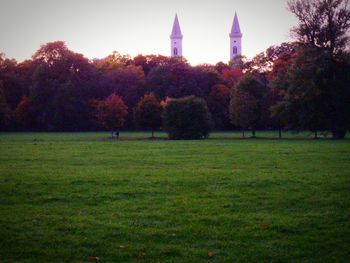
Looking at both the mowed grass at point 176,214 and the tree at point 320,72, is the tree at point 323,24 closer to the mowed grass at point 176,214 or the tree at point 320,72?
the tree at point 320,72

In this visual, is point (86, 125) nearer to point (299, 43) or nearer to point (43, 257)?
point (299, 43)

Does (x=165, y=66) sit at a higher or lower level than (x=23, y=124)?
higher

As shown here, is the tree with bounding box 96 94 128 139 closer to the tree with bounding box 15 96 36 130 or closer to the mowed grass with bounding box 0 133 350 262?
the tree with bounding box 15 96 36 130

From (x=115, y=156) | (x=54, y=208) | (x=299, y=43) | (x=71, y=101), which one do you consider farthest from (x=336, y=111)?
(x=71, y=101)

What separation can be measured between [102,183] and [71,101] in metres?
71.6

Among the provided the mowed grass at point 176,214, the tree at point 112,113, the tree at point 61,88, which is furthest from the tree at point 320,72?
the tree at point 61,88

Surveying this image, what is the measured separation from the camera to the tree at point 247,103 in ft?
194

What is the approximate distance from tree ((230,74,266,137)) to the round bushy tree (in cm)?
483

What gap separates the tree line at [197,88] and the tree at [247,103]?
15cm

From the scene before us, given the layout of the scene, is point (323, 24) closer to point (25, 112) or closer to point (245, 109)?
point (245, 109)

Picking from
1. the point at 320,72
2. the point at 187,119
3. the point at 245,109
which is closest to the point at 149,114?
the point at 187,119

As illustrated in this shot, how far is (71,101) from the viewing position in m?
84.3

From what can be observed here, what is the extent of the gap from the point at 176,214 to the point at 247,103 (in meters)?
49.2

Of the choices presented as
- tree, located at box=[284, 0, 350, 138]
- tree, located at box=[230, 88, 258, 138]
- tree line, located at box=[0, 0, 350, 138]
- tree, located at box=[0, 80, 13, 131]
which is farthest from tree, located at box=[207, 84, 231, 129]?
tree, located at box=[0, 80, 13, 131]
